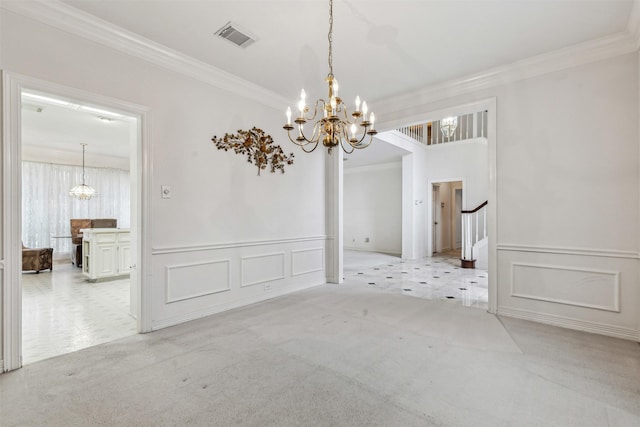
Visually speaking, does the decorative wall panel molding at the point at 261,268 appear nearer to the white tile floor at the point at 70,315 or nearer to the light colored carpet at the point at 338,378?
the light colored carpet at the point at 338,378

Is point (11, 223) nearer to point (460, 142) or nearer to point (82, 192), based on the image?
point (82, 192)

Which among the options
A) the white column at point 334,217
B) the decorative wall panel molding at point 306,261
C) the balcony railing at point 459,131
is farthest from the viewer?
the balcony railing at point 459,131

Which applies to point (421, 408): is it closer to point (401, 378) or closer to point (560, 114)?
point (401, 378)

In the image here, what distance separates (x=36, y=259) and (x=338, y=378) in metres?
7.50

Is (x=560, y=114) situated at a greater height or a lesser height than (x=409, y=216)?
greater

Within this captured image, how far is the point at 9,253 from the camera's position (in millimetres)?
2400

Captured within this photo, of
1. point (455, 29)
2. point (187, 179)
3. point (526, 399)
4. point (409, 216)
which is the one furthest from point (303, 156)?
point (409, 216)

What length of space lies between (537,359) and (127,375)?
3285 millimetres

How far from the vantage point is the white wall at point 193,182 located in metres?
2.69

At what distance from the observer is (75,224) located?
794 centimetres

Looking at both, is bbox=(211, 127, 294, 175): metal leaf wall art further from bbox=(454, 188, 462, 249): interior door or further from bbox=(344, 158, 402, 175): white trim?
bbox=(454, 188, 462, 249): interior door

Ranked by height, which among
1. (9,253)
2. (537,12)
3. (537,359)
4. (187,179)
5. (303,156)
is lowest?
(537,359)

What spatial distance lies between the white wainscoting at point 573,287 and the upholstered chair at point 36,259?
868cm

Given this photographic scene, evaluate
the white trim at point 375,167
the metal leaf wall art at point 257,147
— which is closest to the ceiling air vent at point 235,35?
the metal leaf wall art at point 257,147
